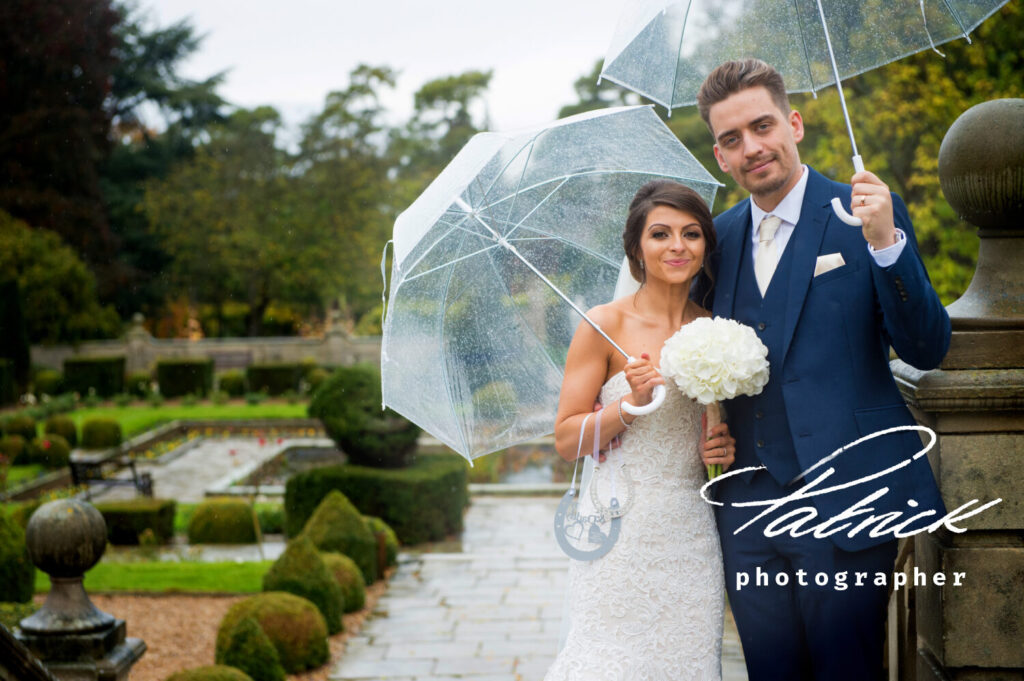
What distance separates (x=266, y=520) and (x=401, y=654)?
6.28m

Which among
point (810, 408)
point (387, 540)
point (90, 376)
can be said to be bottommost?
point (387, 540)

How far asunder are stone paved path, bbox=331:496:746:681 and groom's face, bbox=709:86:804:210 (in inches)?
154

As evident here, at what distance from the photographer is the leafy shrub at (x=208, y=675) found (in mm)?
4809

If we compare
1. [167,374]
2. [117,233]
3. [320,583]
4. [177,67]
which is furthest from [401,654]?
[177,67]

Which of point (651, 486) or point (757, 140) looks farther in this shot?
point (651, 486)

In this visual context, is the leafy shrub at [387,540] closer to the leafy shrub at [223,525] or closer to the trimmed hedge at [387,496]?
the trimmed hedge at [387,496]

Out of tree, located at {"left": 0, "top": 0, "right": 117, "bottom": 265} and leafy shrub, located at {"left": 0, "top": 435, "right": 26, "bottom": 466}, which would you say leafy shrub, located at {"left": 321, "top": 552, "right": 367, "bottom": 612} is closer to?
leafy shrub, located at {"left": 0, "top": 435, "right": 26, "bottom": 466}

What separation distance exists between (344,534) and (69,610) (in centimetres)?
448

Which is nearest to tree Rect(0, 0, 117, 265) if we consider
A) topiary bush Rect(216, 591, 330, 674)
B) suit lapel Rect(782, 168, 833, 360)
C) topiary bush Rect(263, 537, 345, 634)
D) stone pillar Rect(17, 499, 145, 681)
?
topiary bush Rect(263, 537, 345, 634)

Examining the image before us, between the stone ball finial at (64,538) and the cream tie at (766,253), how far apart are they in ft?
11.7

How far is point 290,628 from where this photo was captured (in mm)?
6781

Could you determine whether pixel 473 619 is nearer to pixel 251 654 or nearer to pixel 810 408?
pixel 251 654

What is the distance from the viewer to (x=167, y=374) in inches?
1089

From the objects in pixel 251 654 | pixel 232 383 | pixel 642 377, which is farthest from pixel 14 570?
pixel 232 383
